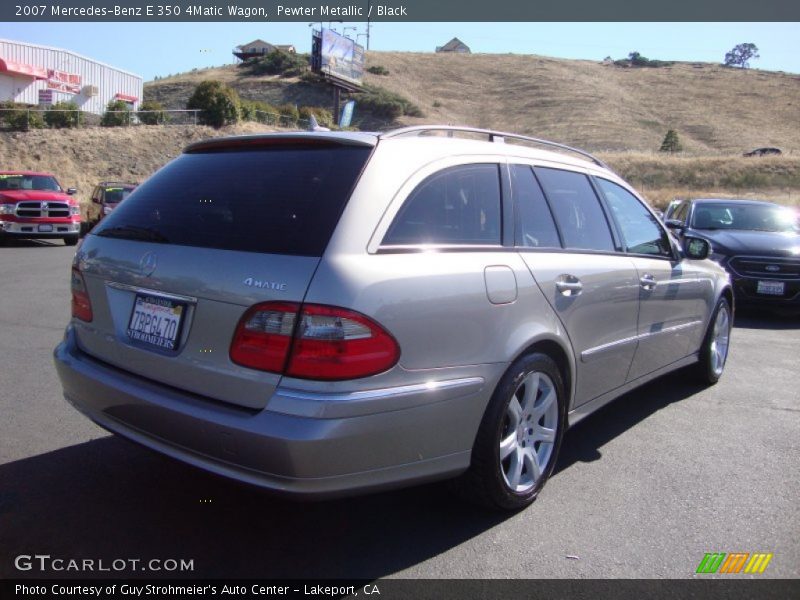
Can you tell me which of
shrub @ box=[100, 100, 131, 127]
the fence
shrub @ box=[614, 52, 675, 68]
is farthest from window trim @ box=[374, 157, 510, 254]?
shrub @ box=[614, 52, 675, 68]

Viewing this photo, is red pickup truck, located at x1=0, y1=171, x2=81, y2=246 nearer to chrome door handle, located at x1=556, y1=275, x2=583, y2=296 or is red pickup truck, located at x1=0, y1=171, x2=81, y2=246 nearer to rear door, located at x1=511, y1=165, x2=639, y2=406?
rear door, located at x1=511, y1=165, x2=639, y2=406

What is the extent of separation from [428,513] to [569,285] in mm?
1366

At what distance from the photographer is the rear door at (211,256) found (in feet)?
9.26

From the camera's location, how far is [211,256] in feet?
9.79

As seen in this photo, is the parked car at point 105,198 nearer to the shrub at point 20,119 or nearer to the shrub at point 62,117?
the shrub at point 20,119

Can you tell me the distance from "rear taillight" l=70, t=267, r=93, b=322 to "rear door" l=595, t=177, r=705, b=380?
3.09 m

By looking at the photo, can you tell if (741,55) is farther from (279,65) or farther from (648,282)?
(648,282)

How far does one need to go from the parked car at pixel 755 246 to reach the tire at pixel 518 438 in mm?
6295

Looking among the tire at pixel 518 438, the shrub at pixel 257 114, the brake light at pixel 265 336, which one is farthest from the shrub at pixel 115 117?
the brake light at pixel 265 336

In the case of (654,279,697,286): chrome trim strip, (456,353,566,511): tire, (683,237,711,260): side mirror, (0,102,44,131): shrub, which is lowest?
(456,353,566,511): tire

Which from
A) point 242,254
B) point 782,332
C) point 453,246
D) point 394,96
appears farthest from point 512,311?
point 394,96

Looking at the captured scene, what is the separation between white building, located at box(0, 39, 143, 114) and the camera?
39531 mm

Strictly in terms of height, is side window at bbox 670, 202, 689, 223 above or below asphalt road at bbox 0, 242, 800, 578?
above

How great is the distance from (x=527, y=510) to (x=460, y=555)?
23.9 inches
